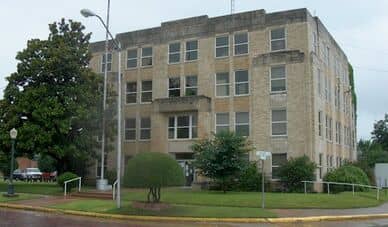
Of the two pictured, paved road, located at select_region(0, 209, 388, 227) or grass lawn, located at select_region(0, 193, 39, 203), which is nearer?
paved road, located at select_region(0, 209, 388, 227)

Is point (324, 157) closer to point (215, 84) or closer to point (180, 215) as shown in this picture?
point (215, 84)

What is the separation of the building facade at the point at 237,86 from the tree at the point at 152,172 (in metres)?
14.6

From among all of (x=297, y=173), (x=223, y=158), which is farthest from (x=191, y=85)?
(x=297, y=173)

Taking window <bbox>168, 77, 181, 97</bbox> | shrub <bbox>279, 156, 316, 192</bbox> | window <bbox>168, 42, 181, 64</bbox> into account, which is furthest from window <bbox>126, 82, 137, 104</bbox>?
shrub <bbox>279, 156, 316, 192</bbox>

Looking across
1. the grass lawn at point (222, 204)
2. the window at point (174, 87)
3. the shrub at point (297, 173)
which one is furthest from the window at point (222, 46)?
the grass lawn at point (222, 204)

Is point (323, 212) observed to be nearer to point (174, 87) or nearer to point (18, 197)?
point (18, 197)

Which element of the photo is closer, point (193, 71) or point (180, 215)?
point (180, 215)

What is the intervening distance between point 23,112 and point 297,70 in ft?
63.2

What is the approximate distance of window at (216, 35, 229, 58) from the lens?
39906mm

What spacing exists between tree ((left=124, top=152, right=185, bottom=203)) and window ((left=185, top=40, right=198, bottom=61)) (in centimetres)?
1911

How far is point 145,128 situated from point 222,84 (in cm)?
769

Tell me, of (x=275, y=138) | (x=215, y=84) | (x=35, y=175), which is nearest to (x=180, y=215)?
(x=275, y=138)

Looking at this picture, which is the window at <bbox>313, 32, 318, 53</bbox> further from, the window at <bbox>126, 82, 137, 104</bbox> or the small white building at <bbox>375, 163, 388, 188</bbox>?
the window at <bbox>126, 82, 137, 104</bbox>

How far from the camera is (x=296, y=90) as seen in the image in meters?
36.5
